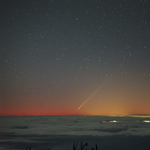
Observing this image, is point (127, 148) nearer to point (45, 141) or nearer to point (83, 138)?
point (83, 138)

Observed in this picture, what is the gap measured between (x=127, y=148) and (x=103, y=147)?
156 inches

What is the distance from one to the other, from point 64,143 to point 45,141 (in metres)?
4.08

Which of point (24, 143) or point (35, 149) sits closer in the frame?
point (35, 149)

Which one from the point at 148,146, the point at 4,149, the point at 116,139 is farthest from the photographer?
the point at 116,139

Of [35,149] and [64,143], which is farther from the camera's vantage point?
[64,143]

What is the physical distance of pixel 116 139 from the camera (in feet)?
150

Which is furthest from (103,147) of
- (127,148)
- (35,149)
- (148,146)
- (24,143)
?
(24,143)

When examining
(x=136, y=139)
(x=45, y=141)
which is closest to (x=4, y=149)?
(x=45, y=141)

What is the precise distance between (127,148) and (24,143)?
18.2 meters

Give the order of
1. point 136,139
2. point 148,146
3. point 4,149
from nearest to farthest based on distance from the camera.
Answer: point 4,149 < point 148,146 < point 136,139

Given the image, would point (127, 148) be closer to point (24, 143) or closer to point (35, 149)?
point (35, 149)

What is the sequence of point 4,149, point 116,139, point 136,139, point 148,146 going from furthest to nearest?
point 116,139
point 136,139
point 148,146
point 4,149

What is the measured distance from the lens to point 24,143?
4300 cm

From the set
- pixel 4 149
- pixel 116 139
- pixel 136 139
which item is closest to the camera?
pixel 4 149
